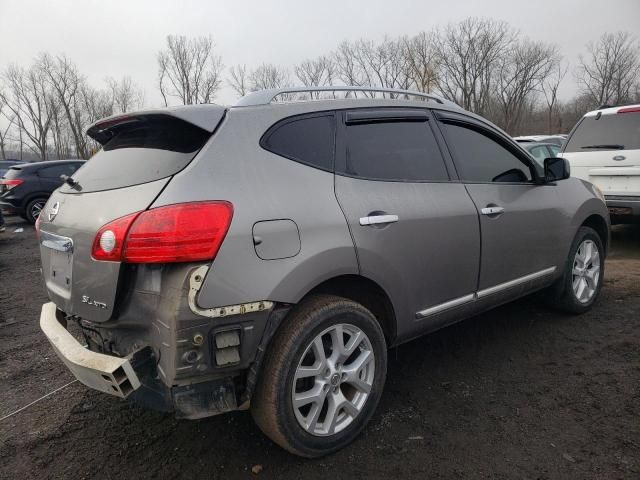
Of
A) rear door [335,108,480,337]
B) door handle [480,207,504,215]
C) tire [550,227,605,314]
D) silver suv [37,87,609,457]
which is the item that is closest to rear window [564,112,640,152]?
tire [550,227,605,314]

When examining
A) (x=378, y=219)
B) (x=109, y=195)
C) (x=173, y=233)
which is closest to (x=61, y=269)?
(x=109, y=195)

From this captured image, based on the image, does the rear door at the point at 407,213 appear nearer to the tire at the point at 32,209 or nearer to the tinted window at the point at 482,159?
the tinted window at the point at 482,159

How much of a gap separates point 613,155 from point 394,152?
500cm

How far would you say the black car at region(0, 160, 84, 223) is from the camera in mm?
11812

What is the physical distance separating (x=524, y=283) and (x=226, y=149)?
2490 mm

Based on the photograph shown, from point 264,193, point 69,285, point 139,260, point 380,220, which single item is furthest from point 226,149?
point 69,285

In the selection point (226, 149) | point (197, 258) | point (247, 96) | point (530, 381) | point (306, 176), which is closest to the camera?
point (197, 258)

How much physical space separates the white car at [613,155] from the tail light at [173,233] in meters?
6.11

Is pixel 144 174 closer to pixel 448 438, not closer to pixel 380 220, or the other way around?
pixel 380 220

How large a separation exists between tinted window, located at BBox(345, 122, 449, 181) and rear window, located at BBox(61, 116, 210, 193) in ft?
2.77

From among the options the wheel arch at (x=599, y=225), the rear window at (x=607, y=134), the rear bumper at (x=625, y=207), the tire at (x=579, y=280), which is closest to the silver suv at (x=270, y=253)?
the tire at (x=579, y=280)

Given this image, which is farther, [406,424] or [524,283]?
[524,283]

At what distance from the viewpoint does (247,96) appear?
93.3 inches

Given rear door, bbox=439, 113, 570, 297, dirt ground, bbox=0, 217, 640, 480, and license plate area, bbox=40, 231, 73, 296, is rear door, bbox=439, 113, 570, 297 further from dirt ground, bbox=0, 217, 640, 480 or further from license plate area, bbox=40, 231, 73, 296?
license plate area, bbox=40, 231, 73, 296
